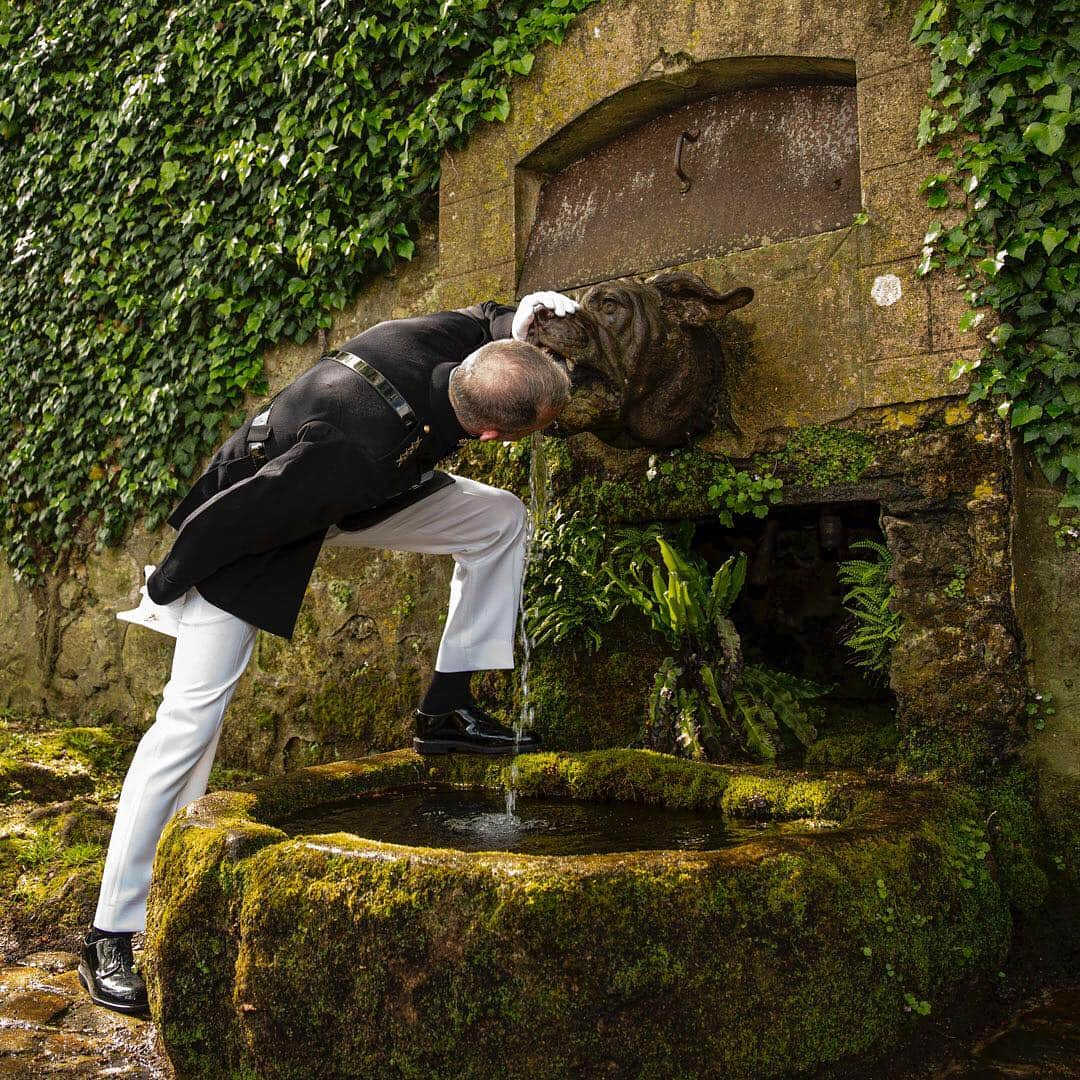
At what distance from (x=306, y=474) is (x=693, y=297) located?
1.57 metres

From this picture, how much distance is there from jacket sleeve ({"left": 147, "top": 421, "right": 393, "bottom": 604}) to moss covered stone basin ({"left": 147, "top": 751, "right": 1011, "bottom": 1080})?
0.83m

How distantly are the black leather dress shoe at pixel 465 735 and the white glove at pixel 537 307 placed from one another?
1.43m

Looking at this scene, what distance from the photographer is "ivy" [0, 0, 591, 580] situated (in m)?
4.85

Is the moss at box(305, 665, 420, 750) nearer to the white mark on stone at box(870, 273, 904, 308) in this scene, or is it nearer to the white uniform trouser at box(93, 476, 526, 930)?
the white uniform trouser at box(93, 476, 526, 930)

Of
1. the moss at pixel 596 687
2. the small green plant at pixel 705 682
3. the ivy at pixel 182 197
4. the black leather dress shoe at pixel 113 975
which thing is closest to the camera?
the black leather dress shoe at pixel 113 975

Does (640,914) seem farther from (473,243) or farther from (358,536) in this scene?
(473,243)

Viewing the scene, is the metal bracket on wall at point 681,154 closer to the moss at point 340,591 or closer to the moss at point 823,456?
the moss at point 823,456

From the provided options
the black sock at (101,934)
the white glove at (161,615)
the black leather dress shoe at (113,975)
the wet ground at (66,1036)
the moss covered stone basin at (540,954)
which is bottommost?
the wet ground at (66,1036)

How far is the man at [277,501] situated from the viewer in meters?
2.98

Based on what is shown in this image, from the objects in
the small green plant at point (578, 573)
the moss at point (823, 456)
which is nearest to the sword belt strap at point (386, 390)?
the small green plant at point (578, 573)

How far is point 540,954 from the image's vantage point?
81.3 inches

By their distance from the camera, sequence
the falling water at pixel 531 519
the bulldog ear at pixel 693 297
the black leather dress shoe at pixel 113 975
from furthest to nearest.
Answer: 1. the falling water at pixel 531 519
2. the bulldog ear at pixel 693 297
3. the black leather dress shoe at pixel 113 975

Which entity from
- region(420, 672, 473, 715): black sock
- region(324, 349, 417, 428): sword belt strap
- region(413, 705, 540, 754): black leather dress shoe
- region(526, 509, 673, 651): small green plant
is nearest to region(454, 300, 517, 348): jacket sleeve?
region(324, 349, 417, 428): sword belt strap

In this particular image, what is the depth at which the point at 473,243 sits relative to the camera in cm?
468
